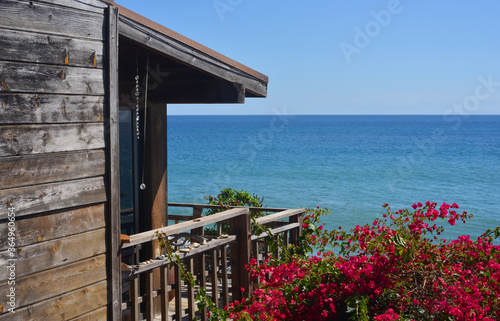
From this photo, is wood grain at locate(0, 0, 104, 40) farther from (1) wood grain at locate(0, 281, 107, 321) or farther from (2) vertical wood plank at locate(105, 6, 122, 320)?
(1) wood grain at locate(0, 281, 107, 321)

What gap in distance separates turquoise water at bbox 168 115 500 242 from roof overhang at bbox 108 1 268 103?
20713 mm

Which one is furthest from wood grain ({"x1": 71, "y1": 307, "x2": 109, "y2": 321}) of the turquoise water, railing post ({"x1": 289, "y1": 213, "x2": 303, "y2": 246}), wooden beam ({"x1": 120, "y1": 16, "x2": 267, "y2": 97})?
the turquoise water

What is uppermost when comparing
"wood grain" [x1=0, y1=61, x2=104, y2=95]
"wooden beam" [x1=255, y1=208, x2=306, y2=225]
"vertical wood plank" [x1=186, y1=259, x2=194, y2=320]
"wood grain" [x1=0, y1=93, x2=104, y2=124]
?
"wood grain" [x1=0, y1=61, x2=104, y2=95]

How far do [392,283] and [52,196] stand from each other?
2.53m

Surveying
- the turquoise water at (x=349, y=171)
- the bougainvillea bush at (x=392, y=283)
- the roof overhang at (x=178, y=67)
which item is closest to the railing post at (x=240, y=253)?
the bougainvillea bush at (x=392, y=283)

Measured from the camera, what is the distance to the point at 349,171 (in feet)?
167

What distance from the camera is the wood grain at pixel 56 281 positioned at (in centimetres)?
320

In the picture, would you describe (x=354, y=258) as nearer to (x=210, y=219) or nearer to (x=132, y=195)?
(x=210, y=219)

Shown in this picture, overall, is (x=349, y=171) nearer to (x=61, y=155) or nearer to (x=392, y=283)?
(x=392, y=283)

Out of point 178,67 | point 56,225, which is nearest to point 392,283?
point 56,225

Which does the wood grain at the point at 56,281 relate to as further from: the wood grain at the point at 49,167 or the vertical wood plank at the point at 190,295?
the vertical wood plank at the point at 190,295

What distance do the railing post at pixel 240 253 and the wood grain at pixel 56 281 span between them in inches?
76.0

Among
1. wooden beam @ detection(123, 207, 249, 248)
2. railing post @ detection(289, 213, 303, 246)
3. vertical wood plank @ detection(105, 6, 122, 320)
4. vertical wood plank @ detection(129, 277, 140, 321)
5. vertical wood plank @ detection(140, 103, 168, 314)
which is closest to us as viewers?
vertical wood plank @ detection(105, 6, 122, 320)

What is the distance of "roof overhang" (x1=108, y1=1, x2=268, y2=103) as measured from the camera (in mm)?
4158
